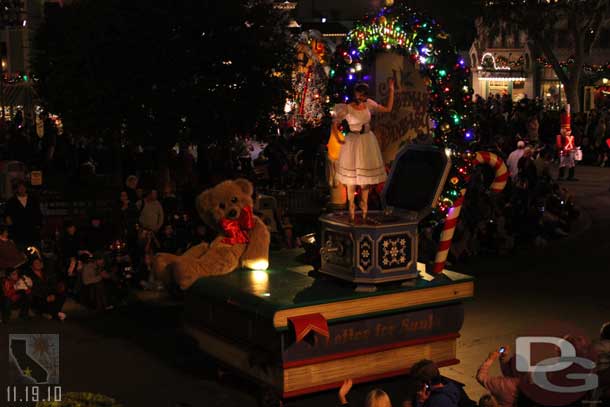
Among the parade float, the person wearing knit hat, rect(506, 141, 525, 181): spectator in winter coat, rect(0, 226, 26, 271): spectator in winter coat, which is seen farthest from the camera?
the person wearing knit hat

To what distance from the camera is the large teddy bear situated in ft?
36.9

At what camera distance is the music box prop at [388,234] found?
408 inches

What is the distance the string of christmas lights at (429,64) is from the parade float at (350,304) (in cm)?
135

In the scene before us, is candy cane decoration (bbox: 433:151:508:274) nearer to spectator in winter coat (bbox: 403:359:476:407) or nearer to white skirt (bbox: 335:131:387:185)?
white skirt (bbox: 335:131:387:185)

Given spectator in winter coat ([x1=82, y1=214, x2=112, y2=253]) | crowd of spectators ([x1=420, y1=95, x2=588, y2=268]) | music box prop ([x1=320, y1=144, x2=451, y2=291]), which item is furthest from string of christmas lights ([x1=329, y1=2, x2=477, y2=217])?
spectator in winter coat ([x1=82, y1=214, x2=112, y2=253])

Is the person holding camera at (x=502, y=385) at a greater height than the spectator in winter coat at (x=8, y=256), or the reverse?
the spectator in winter coat at (x=8, y=256)

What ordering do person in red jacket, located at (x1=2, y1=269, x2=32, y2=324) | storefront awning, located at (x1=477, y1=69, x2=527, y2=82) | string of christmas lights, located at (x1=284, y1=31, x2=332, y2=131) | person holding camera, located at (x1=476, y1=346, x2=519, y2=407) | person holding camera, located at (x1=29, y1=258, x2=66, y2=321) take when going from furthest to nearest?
storefront awning, located at (x1=477, y1=69, x2=527, y2=82), string of christmas lights, located at (x1=284, y1=31, x2=332, y2=131), person holding camera, located at (x1=29, y1=258, x2=66, y2=321), person in red jacket, located at (x1=2, y1=269, x2=32, y2=324), person holding camera, located at (x1=476, y1=346, x2=519, y2=407)

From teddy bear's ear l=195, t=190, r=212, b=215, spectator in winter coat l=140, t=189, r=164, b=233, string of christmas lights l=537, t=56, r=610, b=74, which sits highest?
string of christmas lights l=537, t=56, r=610, b=74

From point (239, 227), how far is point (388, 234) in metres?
2.04

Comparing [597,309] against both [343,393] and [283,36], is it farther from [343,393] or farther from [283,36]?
[283,36]

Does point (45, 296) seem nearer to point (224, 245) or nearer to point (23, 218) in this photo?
point (23, 218)

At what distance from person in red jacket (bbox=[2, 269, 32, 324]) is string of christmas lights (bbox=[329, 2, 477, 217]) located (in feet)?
16.0
